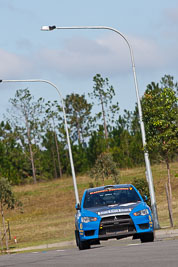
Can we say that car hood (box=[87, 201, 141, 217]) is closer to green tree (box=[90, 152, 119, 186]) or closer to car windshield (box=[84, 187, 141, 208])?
car windshield (box=[84, 187, 141, 208])

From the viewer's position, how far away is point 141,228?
17922mm

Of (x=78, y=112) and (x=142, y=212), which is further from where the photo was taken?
(x=78, y=112)

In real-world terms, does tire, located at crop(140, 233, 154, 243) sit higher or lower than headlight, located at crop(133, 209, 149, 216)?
lower

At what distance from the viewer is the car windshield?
61.6ft

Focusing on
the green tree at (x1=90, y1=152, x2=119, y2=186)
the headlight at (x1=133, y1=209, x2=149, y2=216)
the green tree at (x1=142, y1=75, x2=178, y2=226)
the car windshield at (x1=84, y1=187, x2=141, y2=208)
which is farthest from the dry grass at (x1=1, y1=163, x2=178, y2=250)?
the headlight at (x1=133, y1=209, x2=149, y2=216)

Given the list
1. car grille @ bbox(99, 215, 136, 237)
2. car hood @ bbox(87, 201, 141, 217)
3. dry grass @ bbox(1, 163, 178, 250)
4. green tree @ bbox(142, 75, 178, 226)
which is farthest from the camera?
dry grass @ bbox(1, 163, 178, 250)

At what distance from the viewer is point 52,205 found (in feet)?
234

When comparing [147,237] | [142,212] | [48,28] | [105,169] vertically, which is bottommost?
[147,237]

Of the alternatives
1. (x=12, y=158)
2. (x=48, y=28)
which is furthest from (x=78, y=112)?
(x=48, y=28)

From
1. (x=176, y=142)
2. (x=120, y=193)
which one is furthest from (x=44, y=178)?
(x=120, y=193)

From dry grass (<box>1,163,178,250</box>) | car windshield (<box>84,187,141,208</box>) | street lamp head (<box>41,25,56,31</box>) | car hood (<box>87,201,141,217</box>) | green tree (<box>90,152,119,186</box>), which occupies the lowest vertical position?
dry grass (<box>1,163,178,250</box>)

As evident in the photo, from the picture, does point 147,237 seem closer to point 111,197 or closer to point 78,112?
point 111,197

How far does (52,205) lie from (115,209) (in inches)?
2113

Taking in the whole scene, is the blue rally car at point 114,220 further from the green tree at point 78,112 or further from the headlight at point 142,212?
the green tree at point 78,112
